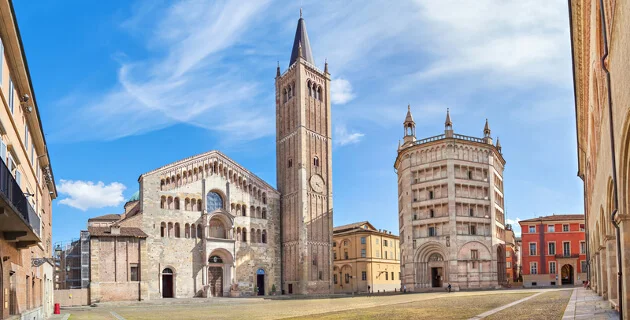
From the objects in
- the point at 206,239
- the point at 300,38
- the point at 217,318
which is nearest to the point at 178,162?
the point at 206,239

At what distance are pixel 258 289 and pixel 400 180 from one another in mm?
25707

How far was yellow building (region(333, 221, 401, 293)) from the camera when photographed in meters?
89.5

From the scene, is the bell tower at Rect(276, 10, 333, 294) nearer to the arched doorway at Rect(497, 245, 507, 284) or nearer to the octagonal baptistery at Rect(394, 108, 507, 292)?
the octagonal baptistery at Rect(394, 108, 507, 292)

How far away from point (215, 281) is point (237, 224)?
23.0 ft

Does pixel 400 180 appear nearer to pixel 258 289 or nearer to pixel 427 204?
pixel 427 204

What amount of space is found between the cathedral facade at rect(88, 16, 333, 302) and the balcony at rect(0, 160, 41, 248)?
3921cm

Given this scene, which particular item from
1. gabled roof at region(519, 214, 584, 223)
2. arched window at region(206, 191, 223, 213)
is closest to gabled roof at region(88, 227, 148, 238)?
arched window at region(206, 191, 223, 213)

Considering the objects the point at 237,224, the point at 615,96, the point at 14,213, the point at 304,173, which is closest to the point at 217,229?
the point at 237,224

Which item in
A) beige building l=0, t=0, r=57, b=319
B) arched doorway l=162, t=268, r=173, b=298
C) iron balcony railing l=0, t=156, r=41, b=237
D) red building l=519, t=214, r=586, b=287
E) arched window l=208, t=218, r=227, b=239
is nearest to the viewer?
iron balcony railing l=0, t=156, r=41, b=237

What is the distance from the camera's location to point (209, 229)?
66.1m

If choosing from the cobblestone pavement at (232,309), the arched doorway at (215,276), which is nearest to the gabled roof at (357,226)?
the arched doorway at (215,276)

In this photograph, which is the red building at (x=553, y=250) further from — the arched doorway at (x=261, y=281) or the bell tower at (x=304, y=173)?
the arched doorway at (x=261, y=281)

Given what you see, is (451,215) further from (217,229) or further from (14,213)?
(14,213)

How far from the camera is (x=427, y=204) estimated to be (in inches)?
2854
